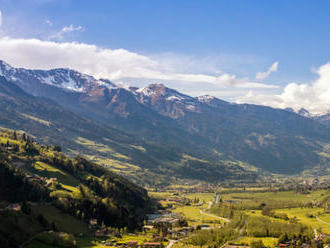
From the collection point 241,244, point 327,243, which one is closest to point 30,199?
point 241,244

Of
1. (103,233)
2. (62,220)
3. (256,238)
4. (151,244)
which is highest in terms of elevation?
(62,220)

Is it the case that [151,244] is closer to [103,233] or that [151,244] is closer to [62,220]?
[103,233]

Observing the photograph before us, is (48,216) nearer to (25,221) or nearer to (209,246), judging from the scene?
(25,221)

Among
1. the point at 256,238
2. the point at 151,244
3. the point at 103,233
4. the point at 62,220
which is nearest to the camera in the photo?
the point at 151,244

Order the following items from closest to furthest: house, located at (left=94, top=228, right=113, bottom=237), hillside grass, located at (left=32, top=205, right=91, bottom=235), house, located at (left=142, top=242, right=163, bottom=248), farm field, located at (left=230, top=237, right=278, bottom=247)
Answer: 1. house, located at (left=142, top=242, right=163, bottom=248)
2. hillside grass, located at (left=32, top=205, right=91, bottom=235)
3. house, located at (left=94, top=228, right=113, bottom=237)
4. farm field, located at (left=230, top=237, right=278, bottom=247)

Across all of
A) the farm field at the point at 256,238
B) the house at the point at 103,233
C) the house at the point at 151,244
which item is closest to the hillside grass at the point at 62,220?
the house at the point at 103,233

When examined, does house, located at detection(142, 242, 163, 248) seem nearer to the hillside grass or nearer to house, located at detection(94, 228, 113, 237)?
house, located at detection(94, 228, 113, 237)

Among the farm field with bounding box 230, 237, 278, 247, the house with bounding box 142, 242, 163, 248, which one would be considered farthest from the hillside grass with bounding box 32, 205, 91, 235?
the farm field with bounding box 230, 237, 278, 247

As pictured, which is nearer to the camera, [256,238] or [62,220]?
[62,220]

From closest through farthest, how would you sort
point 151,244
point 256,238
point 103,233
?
point 151,244
point 103,233
point 256,238

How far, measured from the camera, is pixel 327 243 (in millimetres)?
182875

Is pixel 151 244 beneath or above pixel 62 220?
beneath

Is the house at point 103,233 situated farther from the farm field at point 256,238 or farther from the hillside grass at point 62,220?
the farm field at point 256,238

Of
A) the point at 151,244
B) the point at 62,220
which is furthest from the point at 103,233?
the point at 151,244
